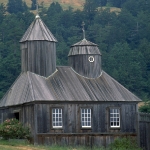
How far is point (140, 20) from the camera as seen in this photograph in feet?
461

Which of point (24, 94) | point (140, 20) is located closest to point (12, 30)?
point (140, 20)

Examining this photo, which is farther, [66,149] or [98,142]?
[98,142]

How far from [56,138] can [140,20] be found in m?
93.2

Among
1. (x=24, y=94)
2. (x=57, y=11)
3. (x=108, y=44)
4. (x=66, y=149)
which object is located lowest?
(x=66, y=149)

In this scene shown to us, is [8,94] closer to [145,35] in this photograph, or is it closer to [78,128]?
[78,128]

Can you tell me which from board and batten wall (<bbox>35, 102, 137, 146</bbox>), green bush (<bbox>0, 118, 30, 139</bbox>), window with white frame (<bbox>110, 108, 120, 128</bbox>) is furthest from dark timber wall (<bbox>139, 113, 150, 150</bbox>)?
green bush (<bbox>0, 118, 30, 139</bbox>)

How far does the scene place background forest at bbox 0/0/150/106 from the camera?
108 m

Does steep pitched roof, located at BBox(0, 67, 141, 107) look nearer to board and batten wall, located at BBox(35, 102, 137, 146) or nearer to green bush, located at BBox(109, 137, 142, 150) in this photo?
board and batten wall, located at BBox(35, 102, 137, 146)

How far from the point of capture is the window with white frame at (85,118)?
5125 centimetres

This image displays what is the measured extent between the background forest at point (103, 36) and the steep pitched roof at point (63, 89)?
146 ft

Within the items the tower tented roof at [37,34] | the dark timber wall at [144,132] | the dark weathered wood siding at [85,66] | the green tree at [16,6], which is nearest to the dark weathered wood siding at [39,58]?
the tower tented roof at [37,34]

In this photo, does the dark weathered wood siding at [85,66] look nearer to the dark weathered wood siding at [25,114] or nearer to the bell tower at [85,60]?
the bell tower at [85,60]

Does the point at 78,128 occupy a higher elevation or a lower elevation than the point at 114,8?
lower

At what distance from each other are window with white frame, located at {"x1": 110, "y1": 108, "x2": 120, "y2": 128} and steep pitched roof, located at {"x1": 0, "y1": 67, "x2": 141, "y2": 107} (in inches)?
34.0
